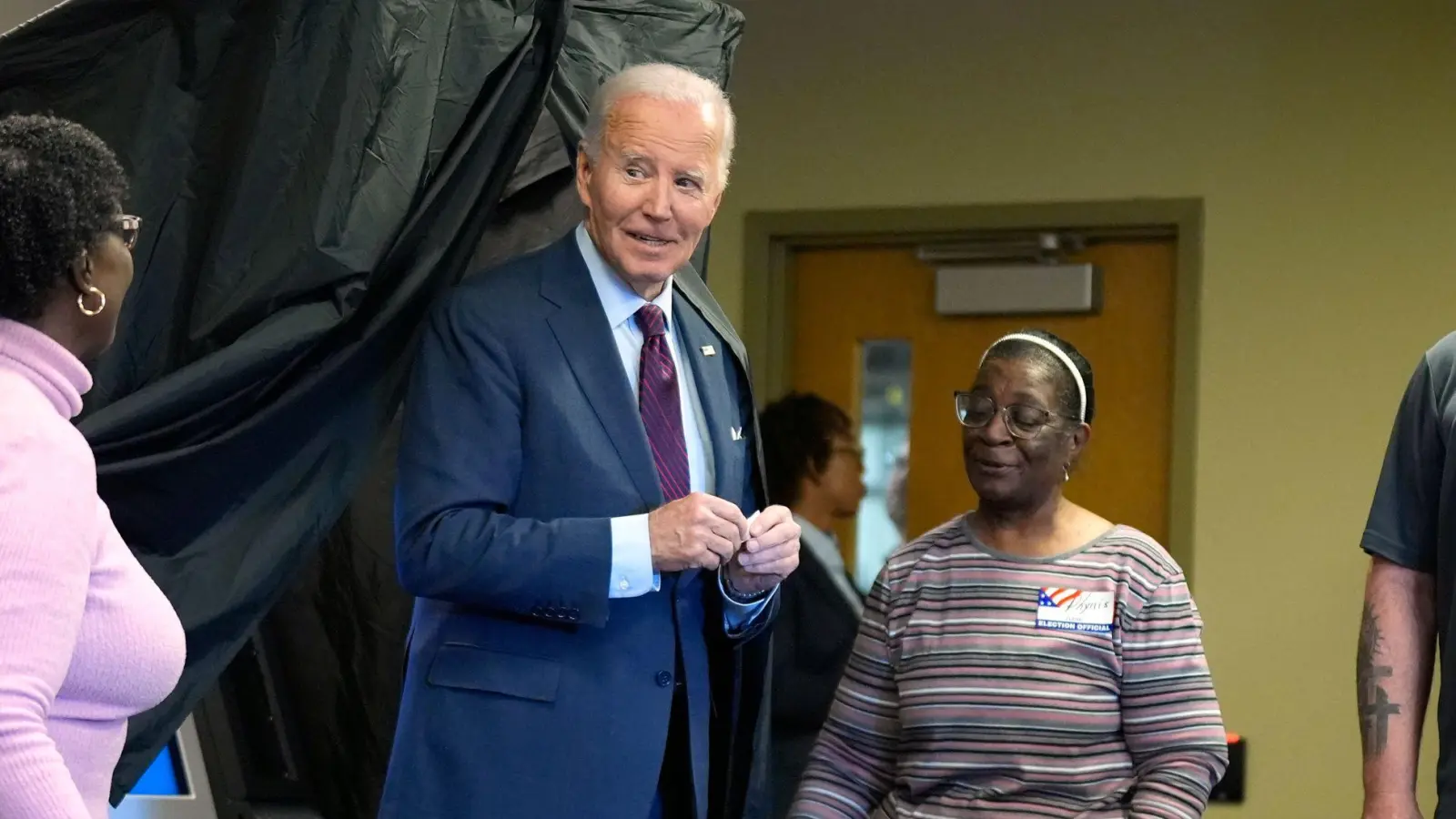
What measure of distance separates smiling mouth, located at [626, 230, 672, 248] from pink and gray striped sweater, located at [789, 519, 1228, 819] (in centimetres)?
59

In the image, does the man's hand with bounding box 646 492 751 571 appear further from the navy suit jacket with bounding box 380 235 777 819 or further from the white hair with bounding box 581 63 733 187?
the white hair with bounding box 581 63 733 187

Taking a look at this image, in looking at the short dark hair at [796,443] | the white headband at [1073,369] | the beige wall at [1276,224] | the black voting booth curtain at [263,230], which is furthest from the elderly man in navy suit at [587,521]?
the beige wall at [1276,224]

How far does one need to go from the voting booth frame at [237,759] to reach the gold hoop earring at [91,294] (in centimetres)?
137

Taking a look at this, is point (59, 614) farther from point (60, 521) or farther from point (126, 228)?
point (126, 228)

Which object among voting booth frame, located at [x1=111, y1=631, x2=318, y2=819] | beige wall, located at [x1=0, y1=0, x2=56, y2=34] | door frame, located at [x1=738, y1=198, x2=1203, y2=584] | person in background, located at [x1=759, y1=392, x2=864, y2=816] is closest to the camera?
voting booth frame, located at [x1=111, y1=631, x2=318, y2=819]

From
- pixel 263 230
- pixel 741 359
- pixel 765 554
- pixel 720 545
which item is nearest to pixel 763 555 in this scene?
pixel 765 554

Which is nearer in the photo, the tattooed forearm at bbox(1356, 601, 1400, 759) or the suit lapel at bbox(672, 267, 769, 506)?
the tattooed forearm at bbox(1356, 601, 1400, 759)

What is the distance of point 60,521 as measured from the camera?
1.22 m

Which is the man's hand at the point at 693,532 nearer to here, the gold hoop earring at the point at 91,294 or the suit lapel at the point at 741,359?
the suit lapel at the point at 741,359

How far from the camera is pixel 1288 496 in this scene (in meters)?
4.06

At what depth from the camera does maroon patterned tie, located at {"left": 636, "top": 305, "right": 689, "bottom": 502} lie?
75.5 inches

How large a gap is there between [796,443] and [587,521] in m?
1.79

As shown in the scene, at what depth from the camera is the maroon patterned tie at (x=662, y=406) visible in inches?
75.5

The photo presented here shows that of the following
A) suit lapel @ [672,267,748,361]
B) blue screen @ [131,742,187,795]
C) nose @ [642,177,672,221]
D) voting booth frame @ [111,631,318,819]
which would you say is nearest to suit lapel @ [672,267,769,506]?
suit lapel @ [672,267,748,361]
